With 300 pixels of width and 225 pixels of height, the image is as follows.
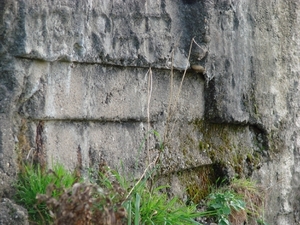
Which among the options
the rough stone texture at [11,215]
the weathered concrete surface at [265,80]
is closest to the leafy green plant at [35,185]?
the rough stone texture at [11,215]

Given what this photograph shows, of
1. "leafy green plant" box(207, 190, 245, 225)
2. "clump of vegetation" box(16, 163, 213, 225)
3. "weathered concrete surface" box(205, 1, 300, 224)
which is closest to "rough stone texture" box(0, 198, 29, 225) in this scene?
"clump of vegetation" box(16, 163, 213, 225)

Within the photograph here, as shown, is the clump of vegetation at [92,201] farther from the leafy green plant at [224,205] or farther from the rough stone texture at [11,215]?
the leafy green plant at [224,205]

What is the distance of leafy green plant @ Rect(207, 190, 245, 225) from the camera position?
12.5 feet

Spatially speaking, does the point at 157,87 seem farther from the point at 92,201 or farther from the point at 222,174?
the point at 92,201

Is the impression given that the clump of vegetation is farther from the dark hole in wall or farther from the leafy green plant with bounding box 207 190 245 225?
the dark hole in wall

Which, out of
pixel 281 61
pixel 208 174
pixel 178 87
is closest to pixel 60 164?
pixel 178 87

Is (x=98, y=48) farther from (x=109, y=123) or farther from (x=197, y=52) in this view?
(x=197, y=52)

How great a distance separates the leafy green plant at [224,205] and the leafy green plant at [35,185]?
1.09 metres

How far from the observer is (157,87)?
12.2 ft

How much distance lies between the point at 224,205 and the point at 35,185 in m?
1.28

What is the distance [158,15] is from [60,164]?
0.99 metres

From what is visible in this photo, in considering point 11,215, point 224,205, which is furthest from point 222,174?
point 11,215

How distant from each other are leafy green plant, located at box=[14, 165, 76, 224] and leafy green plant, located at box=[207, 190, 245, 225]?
109 cm

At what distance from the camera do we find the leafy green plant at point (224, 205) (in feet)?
12.5
